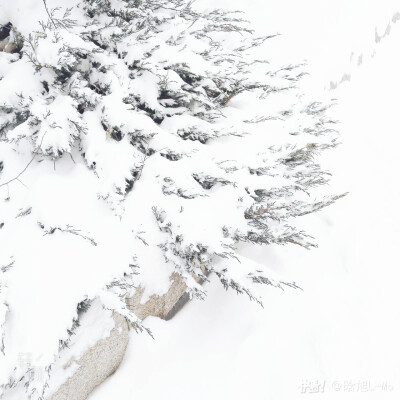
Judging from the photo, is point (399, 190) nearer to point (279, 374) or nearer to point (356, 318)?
point (356, 318)

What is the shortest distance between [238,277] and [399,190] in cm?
286

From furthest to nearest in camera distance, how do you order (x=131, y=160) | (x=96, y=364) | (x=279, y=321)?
(x=279, y=321) < (x=131, y=160) < (x=96, y=364)

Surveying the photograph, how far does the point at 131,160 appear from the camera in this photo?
2602 millimetres

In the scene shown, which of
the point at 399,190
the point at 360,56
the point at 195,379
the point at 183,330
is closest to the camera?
the point at 195,379

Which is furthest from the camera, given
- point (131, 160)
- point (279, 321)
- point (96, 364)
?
point (279, 321)

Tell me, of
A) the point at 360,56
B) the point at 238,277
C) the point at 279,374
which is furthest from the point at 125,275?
the point at 360,56

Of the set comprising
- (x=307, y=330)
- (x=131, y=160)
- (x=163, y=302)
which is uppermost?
(x=131, y=160)

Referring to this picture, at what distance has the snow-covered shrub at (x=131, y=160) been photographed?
2.32 metres

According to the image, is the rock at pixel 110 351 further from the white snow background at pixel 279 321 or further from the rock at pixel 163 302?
the white snow background at pixel 279 321

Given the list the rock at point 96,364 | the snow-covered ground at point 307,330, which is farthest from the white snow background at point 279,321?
the rock at point 96,364

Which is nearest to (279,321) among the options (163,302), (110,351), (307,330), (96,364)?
(307,330)

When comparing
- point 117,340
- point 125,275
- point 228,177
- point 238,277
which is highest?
point 228,177

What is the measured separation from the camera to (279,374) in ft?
8.06

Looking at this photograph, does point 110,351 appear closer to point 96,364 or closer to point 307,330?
point 96,364
